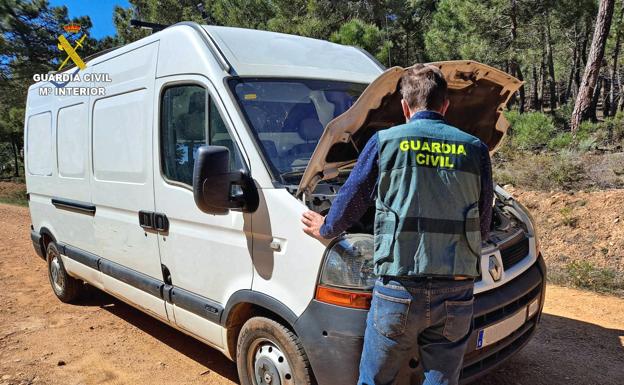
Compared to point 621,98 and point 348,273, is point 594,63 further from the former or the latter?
point 621,98

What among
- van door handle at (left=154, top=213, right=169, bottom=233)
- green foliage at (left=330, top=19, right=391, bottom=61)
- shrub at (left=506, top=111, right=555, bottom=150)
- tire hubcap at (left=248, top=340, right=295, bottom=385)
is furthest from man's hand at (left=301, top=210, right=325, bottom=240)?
green foliage at (left=330, top=19, right=391, bottom=61)

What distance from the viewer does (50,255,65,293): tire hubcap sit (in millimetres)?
5793

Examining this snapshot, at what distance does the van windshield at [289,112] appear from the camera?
10.1 ft

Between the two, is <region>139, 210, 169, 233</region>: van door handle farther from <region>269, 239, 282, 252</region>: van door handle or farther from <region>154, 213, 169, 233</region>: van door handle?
<region>269, 239, 282, 252</region>: van door handle

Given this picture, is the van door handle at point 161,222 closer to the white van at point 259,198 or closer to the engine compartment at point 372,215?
the white van at point 259,198

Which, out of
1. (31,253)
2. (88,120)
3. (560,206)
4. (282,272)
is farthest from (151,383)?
(560,206)

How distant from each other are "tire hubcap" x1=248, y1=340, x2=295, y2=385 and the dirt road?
2.69 ft

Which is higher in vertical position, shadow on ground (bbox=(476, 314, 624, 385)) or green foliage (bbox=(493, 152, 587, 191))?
green foliage (bbox=(493, 152, 587, 191))

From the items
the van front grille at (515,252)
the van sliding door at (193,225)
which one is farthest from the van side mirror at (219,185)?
the van front grille at (515,252)

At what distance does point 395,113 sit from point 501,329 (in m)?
1.36

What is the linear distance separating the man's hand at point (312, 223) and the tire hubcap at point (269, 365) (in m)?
0.79

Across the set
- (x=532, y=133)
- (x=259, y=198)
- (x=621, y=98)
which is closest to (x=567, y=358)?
(x=259, y=198)

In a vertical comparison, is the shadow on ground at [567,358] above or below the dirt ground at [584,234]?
below

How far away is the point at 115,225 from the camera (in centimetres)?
435
